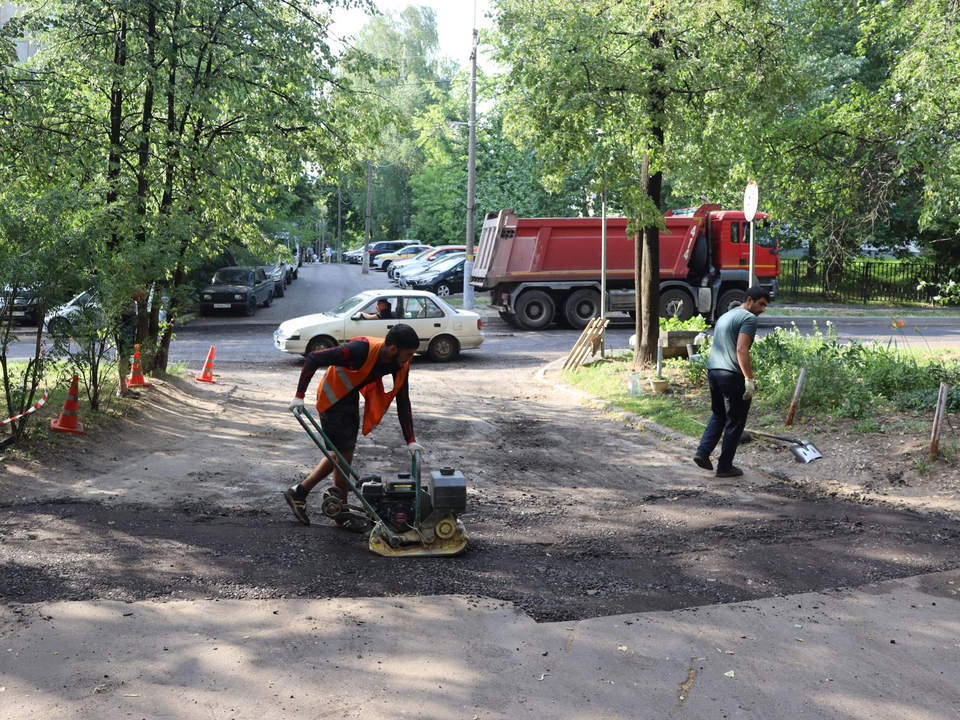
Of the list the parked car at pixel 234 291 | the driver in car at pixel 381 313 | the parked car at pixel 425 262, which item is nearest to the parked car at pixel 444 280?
the parked car at pixel 425 262

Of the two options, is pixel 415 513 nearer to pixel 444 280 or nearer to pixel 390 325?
pixel 390 325

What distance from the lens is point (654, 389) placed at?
12.3m

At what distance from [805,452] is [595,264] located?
52.8 ft

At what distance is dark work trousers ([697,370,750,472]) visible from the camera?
809 centimetres

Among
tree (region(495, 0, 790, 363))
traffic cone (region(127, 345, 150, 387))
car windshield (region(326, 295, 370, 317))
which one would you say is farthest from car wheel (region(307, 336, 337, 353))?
tree (region(495, 0, 790, 363))

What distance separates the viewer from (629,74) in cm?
1225

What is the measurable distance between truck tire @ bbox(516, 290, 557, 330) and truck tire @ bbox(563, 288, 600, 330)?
45 centimetres

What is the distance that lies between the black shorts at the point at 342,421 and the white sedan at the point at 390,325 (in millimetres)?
10551

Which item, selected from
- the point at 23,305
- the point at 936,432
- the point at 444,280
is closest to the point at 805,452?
the point at 936,432

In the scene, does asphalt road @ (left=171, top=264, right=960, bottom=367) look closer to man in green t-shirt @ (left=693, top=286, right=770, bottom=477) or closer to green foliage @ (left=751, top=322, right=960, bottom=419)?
green foliage @ (left=751, top=322, right=960, bottom=419)

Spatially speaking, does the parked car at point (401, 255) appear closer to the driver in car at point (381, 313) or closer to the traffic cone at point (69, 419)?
the driver in car at point (381, 313)

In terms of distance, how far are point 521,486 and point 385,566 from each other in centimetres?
249

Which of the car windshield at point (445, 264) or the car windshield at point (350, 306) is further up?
the car windshield at point (445, 264)

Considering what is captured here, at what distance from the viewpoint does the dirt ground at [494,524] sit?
5.23 meters
